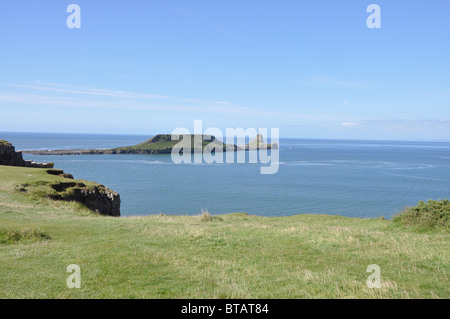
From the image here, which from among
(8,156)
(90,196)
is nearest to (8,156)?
(8,156)

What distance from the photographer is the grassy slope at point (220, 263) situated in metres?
11.3

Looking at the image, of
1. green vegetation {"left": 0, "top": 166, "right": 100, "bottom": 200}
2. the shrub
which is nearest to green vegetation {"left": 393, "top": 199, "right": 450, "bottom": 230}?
the shrub

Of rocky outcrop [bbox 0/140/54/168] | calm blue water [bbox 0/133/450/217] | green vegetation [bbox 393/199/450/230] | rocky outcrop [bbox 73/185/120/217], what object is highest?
rocky outcrop [bbox 0/140/54/168]

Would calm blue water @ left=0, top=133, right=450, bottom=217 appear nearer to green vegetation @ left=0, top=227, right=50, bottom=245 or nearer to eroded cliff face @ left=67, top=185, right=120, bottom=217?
eroded cliff face @ left=67, top=185, right=120, bottom=217

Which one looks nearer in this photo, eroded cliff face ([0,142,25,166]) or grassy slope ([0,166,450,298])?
grassy slope ([0,166,450,298])

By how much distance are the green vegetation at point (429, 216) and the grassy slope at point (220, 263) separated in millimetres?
1306

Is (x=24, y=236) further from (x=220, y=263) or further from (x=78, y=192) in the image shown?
(x=78, y=192)

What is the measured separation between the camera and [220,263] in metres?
14.8

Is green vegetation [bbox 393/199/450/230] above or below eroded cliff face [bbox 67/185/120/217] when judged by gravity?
above

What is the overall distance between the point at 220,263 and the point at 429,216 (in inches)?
714

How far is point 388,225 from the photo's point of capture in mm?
26797

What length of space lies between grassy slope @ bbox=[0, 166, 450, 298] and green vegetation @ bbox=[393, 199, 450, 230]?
1306 mm

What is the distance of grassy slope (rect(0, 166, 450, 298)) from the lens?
11.3 meters
